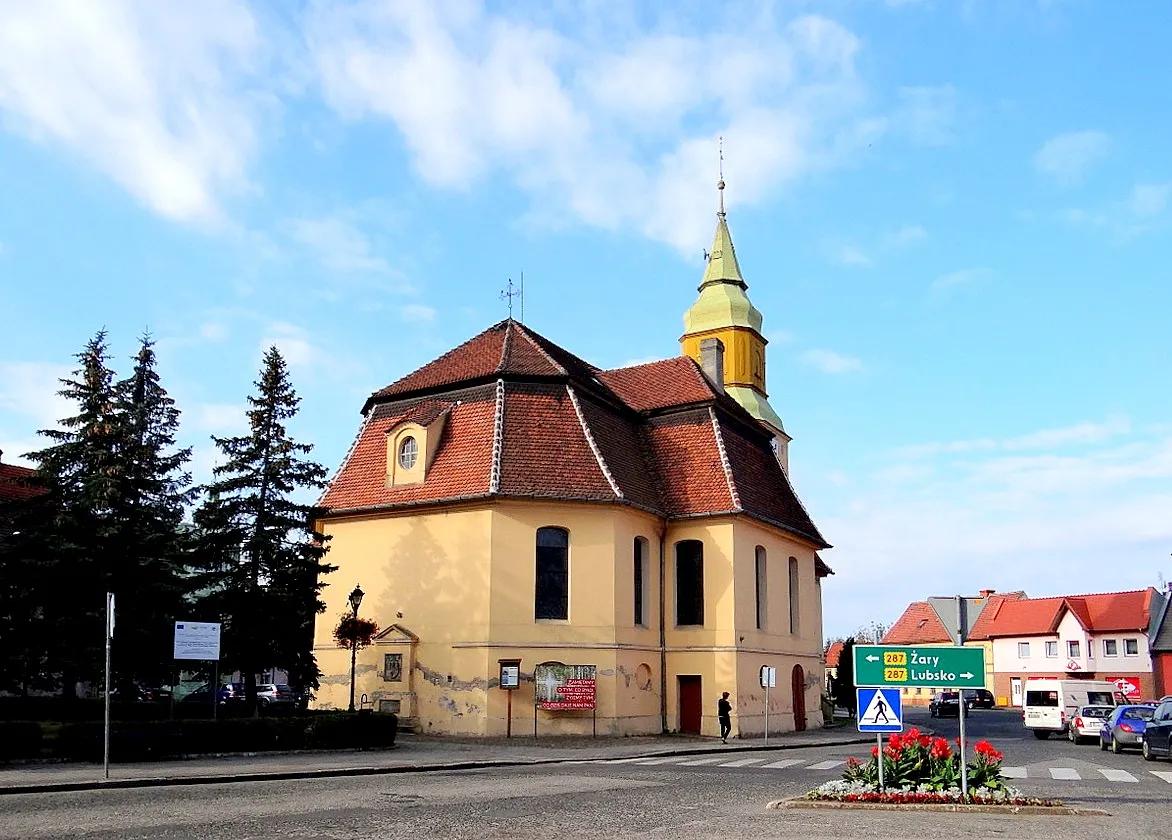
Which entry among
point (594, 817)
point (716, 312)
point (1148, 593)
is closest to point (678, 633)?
point (594, 817)

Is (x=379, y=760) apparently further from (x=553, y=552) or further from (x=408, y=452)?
(x=408, y=452)

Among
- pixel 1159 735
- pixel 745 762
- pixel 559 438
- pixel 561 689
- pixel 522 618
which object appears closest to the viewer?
pixel 745 762

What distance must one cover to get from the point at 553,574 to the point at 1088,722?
18.0 m

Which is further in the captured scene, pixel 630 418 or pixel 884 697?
pixel 630 418

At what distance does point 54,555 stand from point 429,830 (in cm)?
1577

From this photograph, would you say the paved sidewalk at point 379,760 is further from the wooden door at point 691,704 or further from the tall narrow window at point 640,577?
the tall narrow window at point 640,577

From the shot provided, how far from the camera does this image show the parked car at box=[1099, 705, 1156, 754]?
28.4 meters

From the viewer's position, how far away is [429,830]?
12.0 m

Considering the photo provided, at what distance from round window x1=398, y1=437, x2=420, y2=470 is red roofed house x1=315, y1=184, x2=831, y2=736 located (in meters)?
0.07

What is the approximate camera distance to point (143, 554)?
976 inches

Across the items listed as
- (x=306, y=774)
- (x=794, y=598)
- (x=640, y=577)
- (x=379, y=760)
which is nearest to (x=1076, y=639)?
(x=794, y=598)

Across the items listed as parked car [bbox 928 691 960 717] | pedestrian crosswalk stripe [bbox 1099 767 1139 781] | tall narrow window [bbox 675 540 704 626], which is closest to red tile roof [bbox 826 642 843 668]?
parked car [bbox 928 691 960 717]

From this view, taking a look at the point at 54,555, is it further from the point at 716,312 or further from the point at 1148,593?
the point at 1148,593

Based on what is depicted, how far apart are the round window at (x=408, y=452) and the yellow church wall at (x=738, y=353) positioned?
23.4 m
